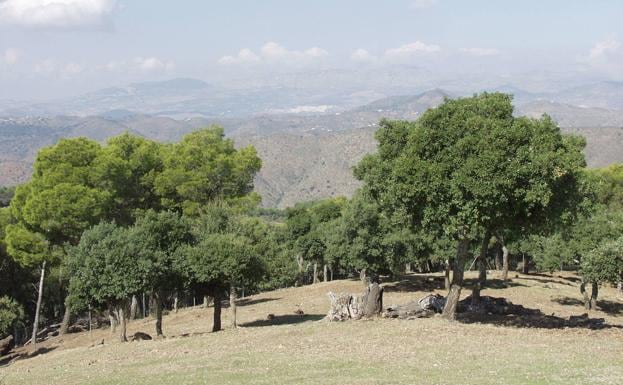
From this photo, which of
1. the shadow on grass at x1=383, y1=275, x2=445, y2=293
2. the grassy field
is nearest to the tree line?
the shadow on grass at x1=383, y1=275, x2=445, y2=293

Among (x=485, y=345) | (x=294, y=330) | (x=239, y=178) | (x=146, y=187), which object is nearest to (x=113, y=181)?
(x=146, y=187)

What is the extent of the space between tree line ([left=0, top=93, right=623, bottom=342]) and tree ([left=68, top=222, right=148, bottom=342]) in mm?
75

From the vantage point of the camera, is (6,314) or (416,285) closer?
(6,314)

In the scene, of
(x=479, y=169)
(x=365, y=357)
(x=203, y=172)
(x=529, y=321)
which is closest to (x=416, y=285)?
(x=203, y=172)

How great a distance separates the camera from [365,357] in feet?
67.7

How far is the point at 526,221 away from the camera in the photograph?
2550 cm

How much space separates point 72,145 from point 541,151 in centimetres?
3376

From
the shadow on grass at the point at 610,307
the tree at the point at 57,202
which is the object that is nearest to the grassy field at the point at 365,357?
the tree at the point at 57,202

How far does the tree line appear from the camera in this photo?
23000 millimetres

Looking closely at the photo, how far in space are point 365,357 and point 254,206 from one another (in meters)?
27.3

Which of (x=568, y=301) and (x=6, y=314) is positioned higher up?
(x=6, y=314)

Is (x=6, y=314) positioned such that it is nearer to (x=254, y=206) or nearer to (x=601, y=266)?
(x=254, y=206)

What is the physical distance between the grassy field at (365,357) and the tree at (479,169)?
4802 mm

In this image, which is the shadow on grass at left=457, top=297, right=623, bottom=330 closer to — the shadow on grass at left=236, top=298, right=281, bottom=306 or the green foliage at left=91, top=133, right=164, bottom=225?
the shadow on grass at left=236, top=298, right=281, bottom=306
